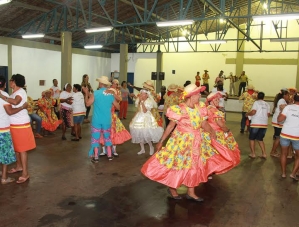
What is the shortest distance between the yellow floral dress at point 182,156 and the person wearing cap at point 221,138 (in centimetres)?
47

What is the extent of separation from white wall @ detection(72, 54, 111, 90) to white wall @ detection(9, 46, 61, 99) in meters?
1.07

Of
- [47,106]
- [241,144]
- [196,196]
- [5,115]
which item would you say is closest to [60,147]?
[47,106]

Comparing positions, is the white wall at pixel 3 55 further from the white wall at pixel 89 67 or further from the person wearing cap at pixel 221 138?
the person wearing cap at pixel 221 138

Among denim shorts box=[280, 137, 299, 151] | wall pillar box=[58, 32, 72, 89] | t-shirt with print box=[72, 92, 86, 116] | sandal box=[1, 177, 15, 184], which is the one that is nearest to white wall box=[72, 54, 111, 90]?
wall pillar box=[58, 32, 72, 89]

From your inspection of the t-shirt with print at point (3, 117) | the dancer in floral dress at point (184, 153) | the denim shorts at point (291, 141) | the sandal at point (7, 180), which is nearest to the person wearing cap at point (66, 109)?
the sandal at point (7, 180)

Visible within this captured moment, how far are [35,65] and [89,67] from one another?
4265mm

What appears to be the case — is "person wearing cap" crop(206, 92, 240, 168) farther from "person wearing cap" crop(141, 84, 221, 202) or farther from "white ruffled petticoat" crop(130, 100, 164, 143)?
"white ruffled petticoat" crop(130, 100, 164, 143)

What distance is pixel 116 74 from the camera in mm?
21000

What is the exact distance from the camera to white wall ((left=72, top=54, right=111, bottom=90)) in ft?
62.4

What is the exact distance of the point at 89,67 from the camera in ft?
66.7

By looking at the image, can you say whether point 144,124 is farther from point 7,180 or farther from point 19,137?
point 7,180

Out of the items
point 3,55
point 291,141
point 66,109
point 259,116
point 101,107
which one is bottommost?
point 291,141

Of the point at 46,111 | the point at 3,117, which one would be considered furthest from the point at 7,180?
the point at 46,111

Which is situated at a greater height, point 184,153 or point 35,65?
point 35,65
